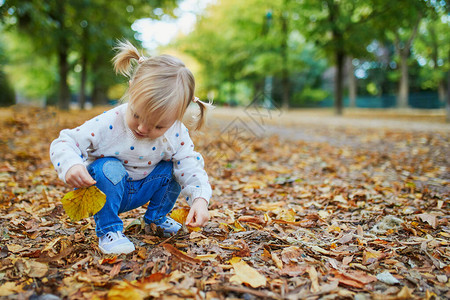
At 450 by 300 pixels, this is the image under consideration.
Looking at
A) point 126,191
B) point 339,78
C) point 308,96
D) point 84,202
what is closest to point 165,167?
point 126,191

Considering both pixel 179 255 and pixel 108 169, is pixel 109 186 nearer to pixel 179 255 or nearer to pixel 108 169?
pixel 108 169

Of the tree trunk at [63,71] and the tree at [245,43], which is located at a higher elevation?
the tree at [245,43]

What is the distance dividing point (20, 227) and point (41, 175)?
1489 mm

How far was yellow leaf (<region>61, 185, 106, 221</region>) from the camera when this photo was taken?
1.54m

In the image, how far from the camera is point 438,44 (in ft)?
81.7

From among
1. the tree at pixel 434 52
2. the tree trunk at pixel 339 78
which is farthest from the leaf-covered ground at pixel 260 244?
the tree at pixel 434 52

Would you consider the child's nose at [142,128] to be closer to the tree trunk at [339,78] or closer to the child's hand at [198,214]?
the child's hand at [198,214]

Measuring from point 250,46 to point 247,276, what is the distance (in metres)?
21.8

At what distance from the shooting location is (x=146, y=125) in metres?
1.56

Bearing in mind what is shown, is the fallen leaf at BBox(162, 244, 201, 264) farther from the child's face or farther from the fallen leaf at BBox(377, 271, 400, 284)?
the fallen leaf at BBox(377, 271, 400, 284)

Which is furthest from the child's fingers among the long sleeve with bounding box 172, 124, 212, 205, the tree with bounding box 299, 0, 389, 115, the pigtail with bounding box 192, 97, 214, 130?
the tree with bounding box 299, 0, 389, 115

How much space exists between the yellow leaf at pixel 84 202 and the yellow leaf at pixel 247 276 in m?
0.68

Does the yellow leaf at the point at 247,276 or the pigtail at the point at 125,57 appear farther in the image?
the pigtail at the point at 125,57

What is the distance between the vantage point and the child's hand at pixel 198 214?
1.63 metres
